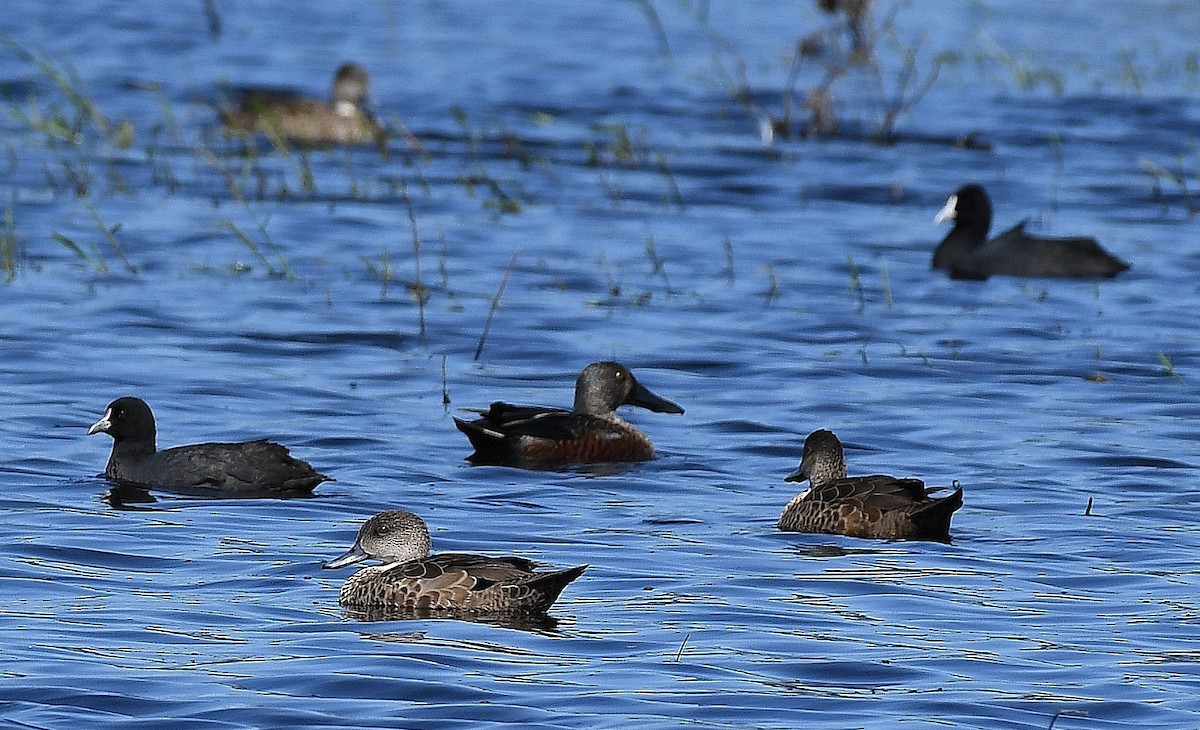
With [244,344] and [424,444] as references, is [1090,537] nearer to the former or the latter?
[424,444]

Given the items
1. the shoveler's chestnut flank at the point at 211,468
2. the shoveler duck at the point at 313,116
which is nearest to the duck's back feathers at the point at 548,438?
the shoveler's chestnut flank at the point at 211,468

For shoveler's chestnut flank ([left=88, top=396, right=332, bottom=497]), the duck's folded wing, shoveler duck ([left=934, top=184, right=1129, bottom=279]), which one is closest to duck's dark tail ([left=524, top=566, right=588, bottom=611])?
shoveler's chestnut flank ([left=88, top=396, right=332, bottom=497])

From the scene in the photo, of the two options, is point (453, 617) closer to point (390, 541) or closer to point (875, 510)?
point (390, 541)

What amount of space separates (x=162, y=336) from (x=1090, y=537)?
7445 mm

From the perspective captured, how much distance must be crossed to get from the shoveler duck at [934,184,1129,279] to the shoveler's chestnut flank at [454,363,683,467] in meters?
6.73

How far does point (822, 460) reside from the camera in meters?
11.3

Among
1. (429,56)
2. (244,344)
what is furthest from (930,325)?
(429,56)

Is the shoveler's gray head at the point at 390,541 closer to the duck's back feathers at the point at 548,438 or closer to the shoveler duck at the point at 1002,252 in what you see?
the duck's back feathers at the point at 548,438

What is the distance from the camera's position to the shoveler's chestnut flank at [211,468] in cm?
1145

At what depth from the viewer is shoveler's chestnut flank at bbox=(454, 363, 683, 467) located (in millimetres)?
12453

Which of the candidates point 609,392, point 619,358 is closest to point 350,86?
point 619,358

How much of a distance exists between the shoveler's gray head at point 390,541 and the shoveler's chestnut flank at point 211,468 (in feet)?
6.67

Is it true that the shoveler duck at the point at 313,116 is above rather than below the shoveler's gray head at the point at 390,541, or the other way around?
above

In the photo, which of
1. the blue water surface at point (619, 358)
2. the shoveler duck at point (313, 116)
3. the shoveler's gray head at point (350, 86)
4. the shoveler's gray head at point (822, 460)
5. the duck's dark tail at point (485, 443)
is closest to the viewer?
the blue water surface at point (619, 358)
